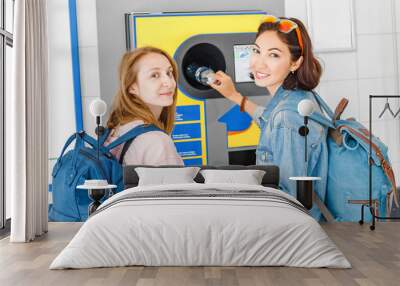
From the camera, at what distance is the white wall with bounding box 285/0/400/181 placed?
6688mm

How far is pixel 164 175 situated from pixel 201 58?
156 centimetres

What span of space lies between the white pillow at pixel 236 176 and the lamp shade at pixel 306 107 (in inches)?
33.5

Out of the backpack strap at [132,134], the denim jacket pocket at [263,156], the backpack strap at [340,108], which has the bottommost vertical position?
the denim jacket pocket at [263,156]

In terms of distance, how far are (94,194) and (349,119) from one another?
10.3ft

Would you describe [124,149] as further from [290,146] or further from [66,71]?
[290,146]

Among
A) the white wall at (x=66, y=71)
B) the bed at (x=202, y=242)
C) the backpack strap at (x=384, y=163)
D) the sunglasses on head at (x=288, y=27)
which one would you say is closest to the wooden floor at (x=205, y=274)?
the bed at (x=202, y=242)

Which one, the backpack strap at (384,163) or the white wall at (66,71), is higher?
the white wall at (66,71)

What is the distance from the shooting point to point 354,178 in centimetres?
645

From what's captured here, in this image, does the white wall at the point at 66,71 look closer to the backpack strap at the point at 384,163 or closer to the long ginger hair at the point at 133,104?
the long ginger hair at the point at 133,104

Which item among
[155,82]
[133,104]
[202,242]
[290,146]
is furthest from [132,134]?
[202,242]

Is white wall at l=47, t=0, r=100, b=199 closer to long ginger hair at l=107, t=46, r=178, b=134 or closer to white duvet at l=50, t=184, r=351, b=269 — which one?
long ginger hair at l=107, t=46, r=178, b=134

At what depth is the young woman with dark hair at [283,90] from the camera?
647 cm

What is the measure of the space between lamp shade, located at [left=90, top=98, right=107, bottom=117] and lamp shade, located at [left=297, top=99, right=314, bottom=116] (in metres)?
2.27

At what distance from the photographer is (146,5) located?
6.66 m
